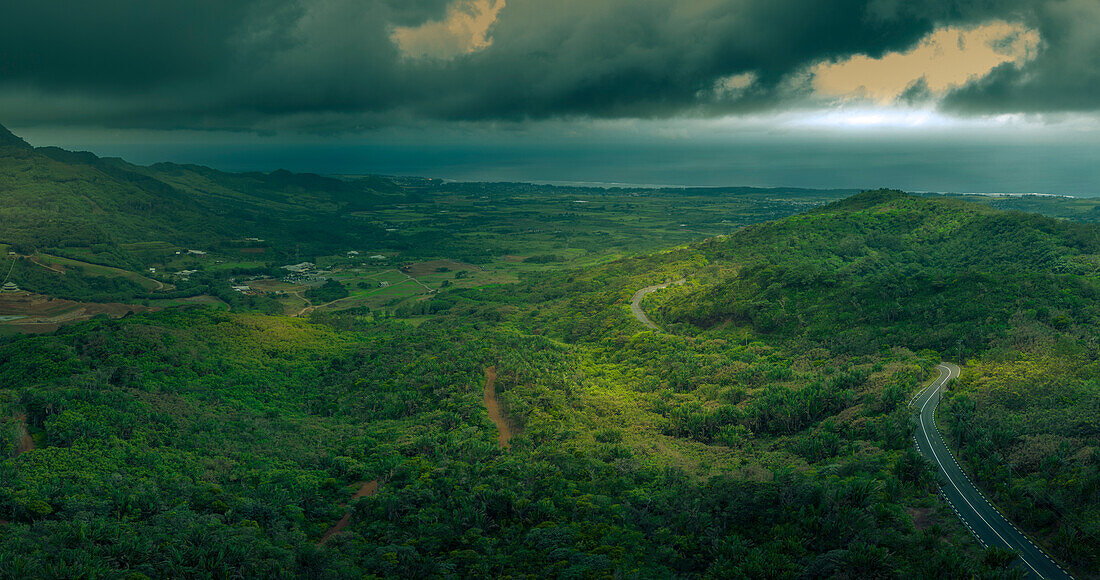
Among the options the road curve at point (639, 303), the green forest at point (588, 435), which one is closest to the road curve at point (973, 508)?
the green forest at point (588, 435)

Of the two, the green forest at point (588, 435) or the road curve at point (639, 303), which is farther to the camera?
the road curve at point (639, 303)

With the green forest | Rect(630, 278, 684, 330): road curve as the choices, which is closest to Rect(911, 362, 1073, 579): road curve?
the green forest

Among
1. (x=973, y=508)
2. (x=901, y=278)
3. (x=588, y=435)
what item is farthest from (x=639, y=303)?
(x=973, y=508)

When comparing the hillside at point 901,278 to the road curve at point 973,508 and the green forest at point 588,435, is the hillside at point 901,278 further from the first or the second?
the road curve at point 973,508

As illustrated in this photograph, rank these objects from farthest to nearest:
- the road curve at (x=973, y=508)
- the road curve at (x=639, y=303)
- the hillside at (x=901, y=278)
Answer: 1. the road curve at (x=639, y=303)
2. the hillside at (x=901, y=278)
3. the road curve at (x=973, y=508)

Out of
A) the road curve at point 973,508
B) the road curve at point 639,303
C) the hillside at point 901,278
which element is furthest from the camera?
the road curve at point 639,303
